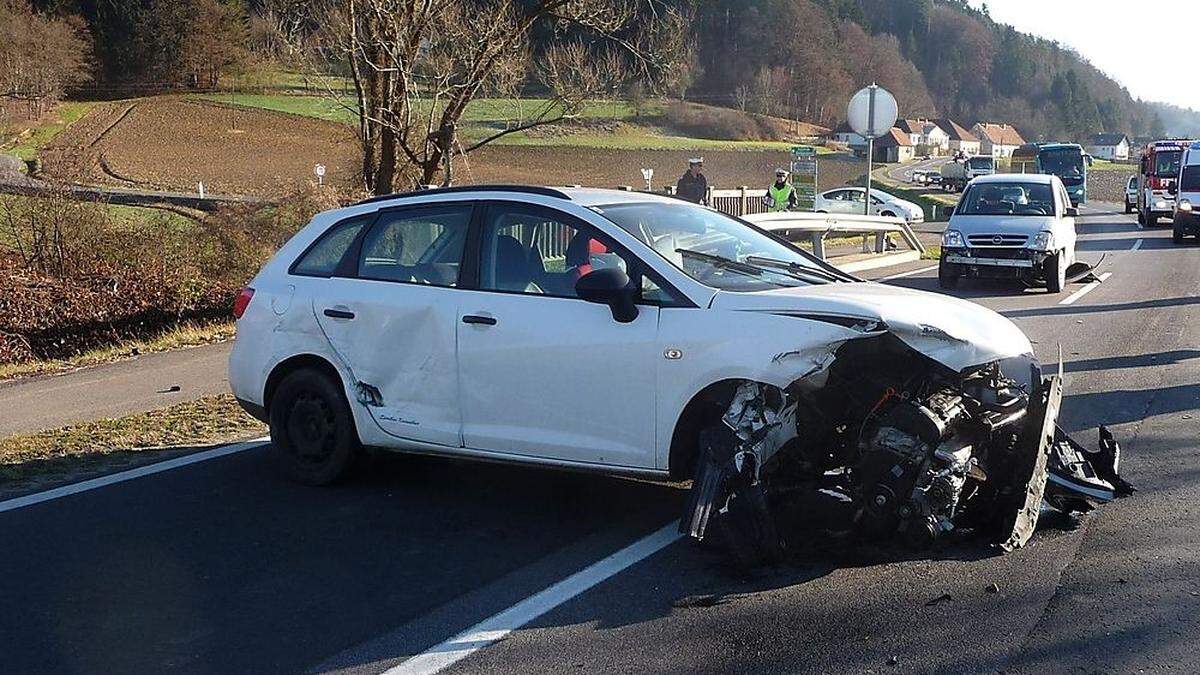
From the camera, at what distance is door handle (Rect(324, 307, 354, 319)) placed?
22.0ft

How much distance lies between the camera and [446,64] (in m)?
19.6

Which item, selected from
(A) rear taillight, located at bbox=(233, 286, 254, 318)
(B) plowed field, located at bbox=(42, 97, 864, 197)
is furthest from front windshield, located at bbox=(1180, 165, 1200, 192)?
(A) rear taillight, located at bbox=(233, 286, 254, 318)

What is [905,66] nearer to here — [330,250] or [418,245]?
[330,250]

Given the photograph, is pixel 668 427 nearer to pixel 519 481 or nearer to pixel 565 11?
pixel 519 481

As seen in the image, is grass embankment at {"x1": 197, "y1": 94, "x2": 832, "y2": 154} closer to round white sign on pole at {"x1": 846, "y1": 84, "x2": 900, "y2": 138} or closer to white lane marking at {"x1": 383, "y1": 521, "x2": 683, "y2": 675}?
round white sign on pole at {"x1": 846, "y1": 84, "x2": 900, "y2": 138}

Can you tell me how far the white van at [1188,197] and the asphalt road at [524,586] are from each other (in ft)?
84.4

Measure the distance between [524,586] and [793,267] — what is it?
8.10ft

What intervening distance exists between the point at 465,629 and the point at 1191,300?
568 inches

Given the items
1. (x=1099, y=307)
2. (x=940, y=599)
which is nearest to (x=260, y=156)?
(x=1099, y=307)

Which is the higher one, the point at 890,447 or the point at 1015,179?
the point at 1015,179

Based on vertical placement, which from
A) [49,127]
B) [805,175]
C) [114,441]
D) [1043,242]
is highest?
[49,127]

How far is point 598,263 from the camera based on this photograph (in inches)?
237

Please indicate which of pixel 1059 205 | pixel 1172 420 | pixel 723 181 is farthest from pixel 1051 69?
pixel 1172 420

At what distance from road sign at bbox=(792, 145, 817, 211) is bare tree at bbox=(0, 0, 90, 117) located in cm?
2644
